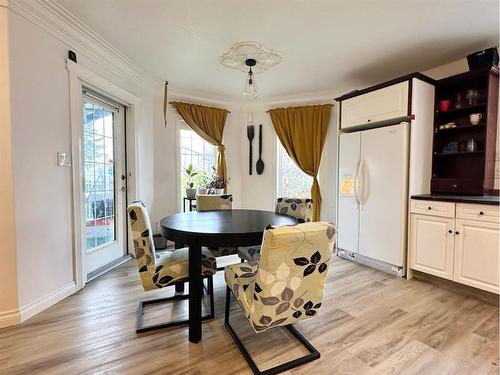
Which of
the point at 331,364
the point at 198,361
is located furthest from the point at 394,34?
the point at 198,361

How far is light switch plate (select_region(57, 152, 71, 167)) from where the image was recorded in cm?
230

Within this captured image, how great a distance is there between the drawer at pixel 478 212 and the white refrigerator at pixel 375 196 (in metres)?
0.51

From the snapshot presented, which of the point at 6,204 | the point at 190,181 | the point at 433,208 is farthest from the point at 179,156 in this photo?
the point at 433,208

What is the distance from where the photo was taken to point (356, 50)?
280 centimetres

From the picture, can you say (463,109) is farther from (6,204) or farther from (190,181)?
(6,204)

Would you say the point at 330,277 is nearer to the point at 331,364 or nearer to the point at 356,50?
the point at 331,364

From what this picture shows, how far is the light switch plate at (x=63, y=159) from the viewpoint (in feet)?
7.54

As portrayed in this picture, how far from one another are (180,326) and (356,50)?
10.0 feet

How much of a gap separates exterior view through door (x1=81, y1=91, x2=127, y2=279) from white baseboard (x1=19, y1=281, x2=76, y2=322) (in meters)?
0.27

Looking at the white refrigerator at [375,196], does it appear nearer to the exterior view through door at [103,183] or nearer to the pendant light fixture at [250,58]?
the pendant light fixture at [250,58]

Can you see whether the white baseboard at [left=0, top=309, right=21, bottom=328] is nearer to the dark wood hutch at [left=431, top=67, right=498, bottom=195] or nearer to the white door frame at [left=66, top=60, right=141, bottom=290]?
the white door frame at [left=66, top=60, right=141, bottom=290]

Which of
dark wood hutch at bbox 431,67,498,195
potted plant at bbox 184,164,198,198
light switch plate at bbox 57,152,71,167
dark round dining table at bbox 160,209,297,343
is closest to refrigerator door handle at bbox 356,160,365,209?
dark wood hutch at bbox 431,67,498,195

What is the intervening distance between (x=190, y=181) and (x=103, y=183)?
4.57ft

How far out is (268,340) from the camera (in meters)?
1.82
